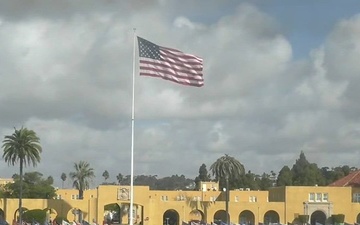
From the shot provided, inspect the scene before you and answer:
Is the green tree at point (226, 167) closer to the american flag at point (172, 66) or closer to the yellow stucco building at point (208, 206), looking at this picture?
the yellow stucco building at point (208, 206)

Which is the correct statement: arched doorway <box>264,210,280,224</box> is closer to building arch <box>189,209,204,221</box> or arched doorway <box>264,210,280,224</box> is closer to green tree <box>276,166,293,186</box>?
building arch <box>189,209,204,221</box>

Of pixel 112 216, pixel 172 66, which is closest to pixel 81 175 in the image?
pixel 112 216

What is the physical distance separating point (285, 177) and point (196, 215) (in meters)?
49.6

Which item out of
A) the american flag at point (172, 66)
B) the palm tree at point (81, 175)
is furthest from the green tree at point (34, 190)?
the american flag at point (172, 66)

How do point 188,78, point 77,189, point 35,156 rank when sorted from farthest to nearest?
point 77,189 → point 35,156 → point 188,78

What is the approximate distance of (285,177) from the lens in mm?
152750

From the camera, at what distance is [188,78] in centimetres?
2950

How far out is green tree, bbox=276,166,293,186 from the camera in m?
150

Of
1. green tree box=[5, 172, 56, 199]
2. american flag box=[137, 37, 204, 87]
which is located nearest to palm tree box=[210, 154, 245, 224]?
green tree box=[5, 172, 56, 199]

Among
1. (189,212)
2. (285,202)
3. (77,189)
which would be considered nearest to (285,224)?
(285,202)

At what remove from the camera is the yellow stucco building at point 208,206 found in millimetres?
95125

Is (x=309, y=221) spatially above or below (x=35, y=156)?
below

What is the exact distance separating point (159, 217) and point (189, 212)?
15.3ft

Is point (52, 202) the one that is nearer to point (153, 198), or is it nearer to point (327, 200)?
point (153, 198)
